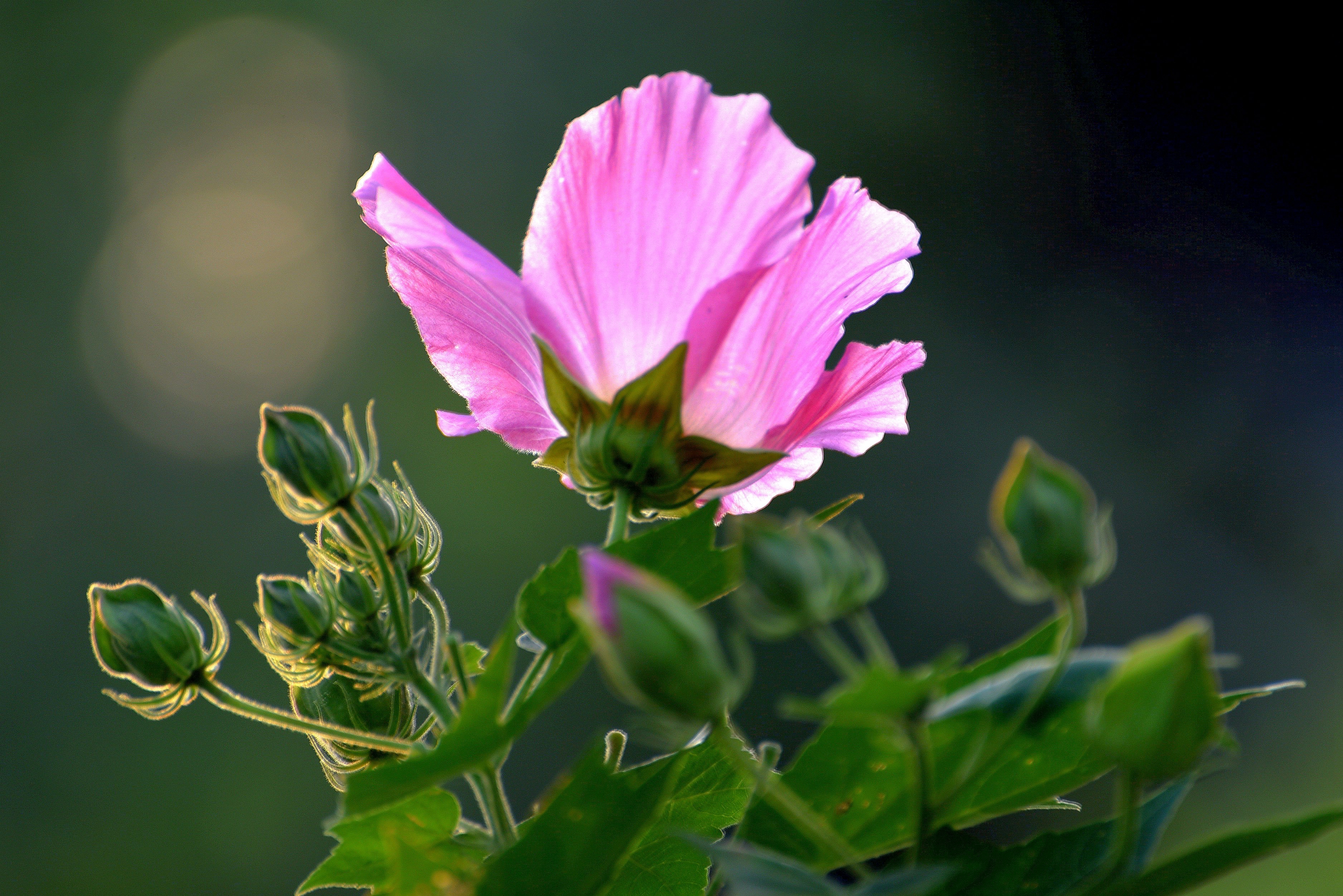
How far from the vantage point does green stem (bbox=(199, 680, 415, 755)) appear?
300 millimetres

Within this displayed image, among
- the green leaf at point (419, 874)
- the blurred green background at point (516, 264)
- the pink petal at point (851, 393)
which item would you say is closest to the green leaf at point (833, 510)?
the pink petal at point (851, 393)

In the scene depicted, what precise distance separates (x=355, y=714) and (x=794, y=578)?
21 cm

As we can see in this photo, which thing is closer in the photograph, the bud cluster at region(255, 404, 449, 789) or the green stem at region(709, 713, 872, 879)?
the green stem at region(709, 713, 872, 879)

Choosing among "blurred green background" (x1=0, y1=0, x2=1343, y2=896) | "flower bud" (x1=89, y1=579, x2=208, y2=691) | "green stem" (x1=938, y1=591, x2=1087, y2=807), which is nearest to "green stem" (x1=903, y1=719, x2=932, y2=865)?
"green stem" (x1=938, y1=591, x2=1087, y2=807)

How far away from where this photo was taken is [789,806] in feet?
0.71

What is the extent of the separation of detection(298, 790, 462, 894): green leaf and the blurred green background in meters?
4.56

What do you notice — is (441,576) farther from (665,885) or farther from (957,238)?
(665,885)

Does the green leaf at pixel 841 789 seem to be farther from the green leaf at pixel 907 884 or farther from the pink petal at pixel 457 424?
the pink petal at pixel 457 424

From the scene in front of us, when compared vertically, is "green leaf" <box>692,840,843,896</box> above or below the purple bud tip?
below

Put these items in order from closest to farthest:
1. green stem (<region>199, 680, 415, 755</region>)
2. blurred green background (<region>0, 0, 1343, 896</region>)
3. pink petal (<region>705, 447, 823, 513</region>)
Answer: green stem (<region>199, 680, 415, 755</region>) < pink petal (<region>705, 447, 823, 513</region>) < blurred green background (<region>0, 0, 1343, 896</region>)

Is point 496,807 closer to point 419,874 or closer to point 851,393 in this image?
point 419,874

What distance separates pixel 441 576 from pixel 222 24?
4608 mm

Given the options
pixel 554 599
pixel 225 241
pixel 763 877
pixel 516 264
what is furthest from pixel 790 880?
pixel 225 241

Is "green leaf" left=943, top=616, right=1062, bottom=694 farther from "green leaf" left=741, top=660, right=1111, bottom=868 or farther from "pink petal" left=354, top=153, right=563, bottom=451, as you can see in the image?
"pink petal" left=354, top=153, right=563, bottom=451
